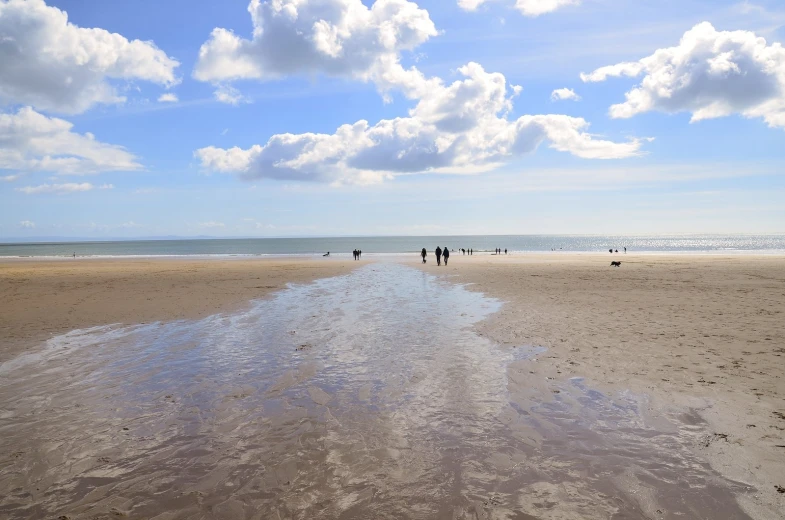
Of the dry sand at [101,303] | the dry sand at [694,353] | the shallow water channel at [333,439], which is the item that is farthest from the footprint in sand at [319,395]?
the dry sand at [101,303]

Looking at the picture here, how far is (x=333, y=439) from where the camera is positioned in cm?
687

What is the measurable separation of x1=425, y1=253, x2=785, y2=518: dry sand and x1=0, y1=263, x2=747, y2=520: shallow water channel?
0.50 meters

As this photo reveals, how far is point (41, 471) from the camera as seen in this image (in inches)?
231

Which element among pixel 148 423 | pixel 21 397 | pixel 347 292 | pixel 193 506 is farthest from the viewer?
pixel 347 292

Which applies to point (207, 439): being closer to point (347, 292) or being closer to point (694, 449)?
point (694, 449)

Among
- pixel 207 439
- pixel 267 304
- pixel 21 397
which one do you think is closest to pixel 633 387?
pixel 207 439

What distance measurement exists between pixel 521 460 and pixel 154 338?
12.6 m

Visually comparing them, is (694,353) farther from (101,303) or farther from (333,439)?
(101,303)

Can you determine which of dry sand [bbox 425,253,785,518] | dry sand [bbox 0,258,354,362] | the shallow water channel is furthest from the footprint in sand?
dry sand [bbox 0,258,354,362]

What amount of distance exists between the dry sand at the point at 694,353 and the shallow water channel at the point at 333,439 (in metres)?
0.50

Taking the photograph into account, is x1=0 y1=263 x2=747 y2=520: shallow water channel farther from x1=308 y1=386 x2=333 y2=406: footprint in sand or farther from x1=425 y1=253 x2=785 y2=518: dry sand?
x1=425 y1=253 x2=785 y2=518: dry sand

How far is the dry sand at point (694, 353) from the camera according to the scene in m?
6.42

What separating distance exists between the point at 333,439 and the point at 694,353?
393 inches

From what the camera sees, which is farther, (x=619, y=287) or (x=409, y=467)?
(x=619, y=287)
